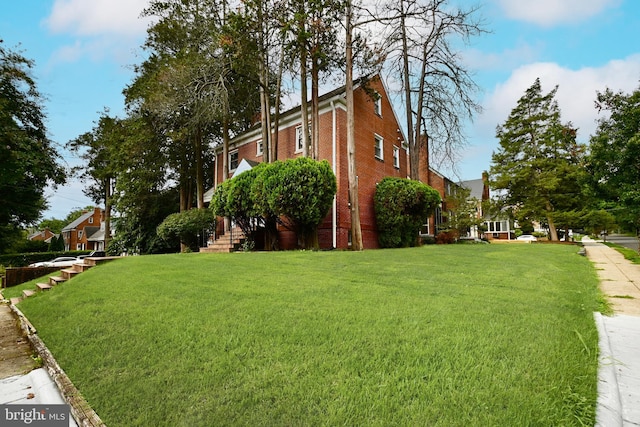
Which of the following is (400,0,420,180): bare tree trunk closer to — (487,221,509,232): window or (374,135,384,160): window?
(374,135,384,160): window

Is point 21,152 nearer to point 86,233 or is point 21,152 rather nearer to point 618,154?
point 618,154

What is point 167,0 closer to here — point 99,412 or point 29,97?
point 29,97

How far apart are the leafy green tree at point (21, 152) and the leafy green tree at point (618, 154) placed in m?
23.2

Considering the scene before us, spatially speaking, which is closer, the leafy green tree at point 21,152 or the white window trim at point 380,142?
the leafy green tree at point 21,152

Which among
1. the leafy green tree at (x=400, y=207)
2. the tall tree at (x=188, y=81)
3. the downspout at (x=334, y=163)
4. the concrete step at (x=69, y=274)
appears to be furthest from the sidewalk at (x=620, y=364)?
the tall tree at (x=188, y=81)

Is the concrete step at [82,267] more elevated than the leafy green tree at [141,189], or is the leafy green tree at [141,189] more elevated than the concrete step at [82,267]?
the leafy green tree at [141,189]

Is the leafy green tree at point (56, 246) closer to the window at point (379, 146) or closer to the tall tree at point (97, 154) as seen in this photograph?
the tall tree at point (97, 154)

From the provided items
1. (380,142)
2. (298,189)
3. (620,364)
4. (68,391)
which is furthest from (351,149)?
(68,391)

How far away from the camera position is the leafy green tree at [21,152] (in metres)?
15.1

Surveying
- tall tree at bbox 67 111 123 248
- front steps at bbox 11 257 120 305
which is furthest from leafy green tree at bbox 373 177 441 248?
tall tree at bbox 67 111 123 248

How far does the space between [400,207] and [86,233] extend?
53.5m

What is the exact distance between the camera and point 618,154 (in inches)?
322

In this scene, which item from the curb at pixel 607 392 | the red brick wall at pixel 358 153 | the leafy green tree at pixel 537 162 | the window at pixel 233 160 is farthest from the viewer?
the leafy green tree at pixel 537 162

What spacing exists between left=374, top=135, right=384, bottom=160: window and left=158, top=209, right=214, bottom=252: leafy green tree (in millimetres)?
9601
